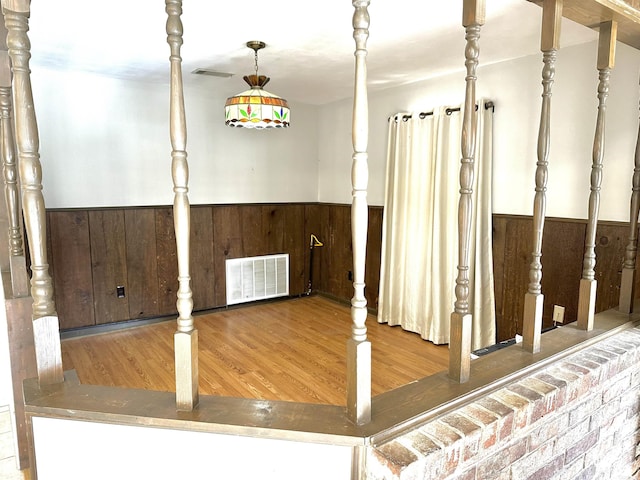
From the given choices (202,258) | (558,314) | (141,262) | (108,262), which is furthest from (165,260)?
(558,314)

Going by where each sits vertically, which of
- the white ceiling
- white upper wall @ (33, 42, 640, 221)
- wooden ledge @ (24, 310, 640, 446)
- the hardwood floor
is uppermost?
the white ceiling

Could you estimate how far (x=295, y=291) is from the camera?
523cm

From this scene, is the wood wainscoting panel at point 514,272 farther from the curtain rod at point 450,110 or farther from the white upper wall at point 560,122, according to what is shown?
the curtain rod at point 450,110

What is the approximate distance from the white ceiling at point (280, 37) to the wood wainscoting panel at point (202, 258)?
1433 mm

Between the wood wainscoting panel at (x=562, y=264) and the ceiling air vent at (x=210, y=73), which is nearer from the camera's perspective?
the wood wainscoting panel at (x=562, y=264)

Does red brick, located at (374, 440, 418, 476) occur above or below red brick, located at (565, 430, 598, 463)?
above

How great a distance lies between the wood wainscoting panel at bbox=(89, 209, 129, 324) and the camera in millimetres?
3973

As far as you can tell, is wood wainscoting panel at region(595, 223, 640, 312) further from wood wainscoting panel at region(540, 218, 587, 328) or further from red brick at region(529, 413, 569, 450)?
red brick at region(529, 413, 569, 450)

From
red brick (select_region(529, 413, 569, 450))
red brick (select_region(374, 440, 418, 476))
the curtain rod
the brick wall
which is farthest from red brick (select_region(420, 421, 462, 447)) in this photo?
the curtain rod

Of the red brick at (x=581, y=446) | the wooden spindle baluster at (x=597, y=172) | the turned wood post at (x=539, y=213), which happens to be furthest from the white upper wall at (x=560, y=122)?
the red brick at (x=581, y=446)

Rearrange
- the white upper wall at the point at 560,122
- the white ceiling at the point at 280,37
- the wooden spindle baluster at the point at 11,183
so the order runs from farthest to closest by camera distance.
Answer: the white upper wall at the point at 560,122 → the white ceiling at the point at 280,37 → the wooden spindle baluster at the point at 11,183

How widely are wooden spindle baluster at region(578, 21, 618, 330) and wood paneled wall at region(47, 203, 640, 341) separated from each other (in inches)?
42.9

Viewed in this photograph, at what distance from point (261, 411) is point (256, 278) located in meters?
3.79

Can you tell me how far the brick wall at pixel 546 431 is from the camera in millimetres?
1120
